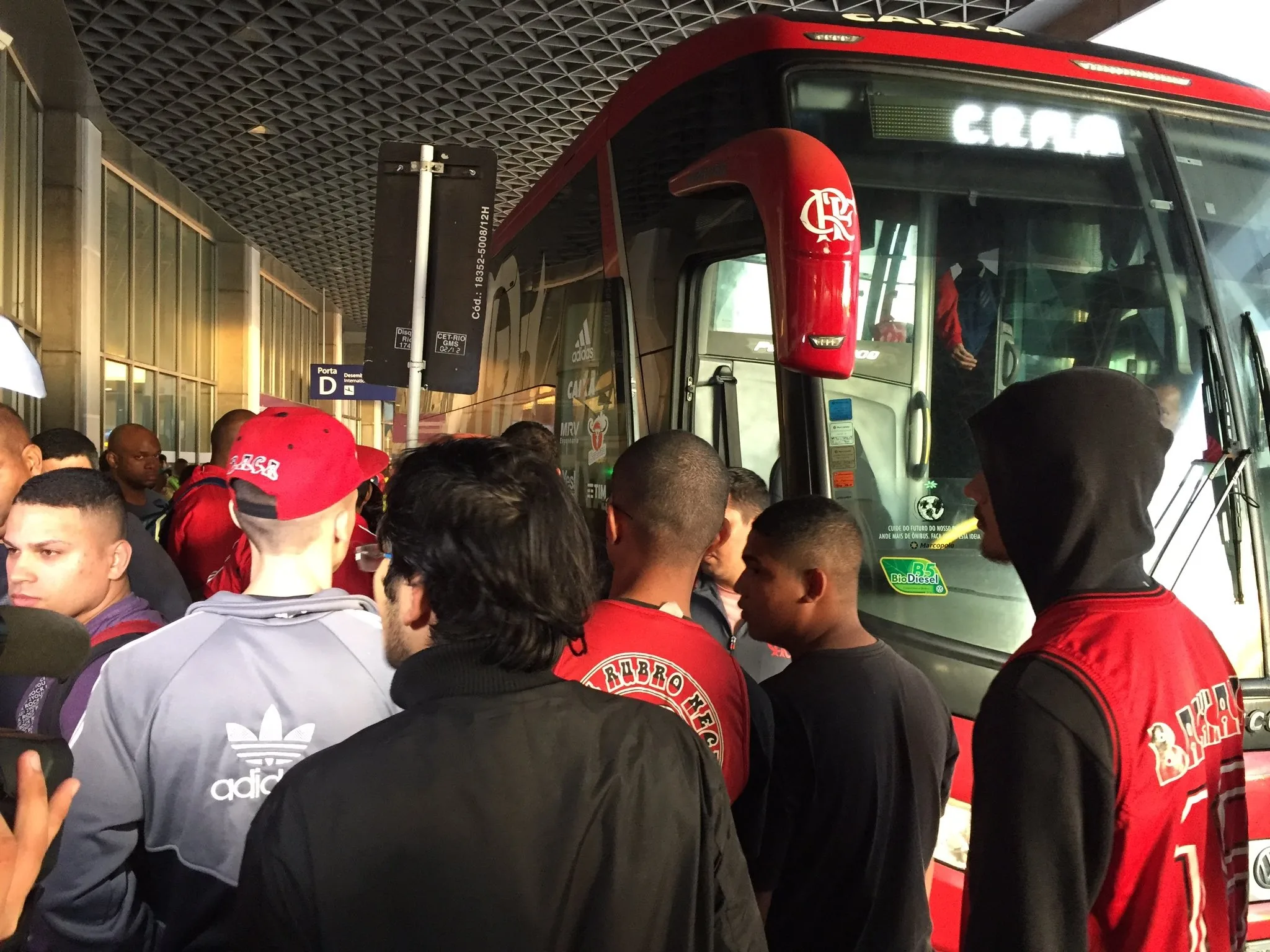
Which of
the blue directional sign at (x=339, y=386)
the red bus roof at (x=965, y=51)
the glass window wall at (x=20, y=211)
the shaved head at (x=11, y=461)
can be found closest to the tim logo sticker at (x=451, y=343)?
the red bus roof at (x=965, y=51)

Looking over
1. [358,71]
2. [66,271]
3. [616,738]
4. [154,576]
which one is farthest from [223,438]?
[358,71]

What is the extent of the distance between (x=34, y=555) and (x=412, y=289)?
212 centimetres

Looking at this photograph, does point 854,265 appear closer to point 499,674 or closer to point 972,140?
point 972,140

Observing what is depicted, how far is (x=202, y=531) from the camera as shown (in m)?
3.84

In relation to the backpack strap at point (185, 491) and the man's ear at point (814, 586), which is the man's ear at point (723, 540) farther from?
the backpack strap at point (185, 491)

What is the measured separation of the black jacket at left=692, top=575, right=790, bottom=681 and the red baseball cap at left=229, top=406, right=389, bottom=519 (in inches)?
44.6

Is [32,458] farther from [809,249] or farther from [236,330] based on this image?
[236,330]

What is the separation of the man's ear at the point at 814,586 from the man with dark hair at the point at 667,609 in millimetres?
234

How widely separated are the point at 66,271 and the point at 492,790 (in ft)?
43.4

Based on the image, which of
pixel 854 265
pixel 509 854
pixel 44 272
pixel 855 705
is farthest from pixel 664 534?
pixel 44 272

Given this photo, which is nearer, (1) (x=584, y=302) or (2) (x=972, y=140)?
(2) (x=972, y=140)

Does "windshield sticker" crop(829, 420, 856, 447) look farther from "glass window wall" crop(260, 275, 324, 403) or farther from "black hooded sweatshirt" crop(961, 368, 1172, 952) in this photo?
"glass window wall" crop(260, 275, 324, 403)

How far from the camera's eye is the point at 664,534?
7.34 feet

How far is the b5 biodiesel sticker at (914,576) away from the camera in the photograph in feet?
9.91
